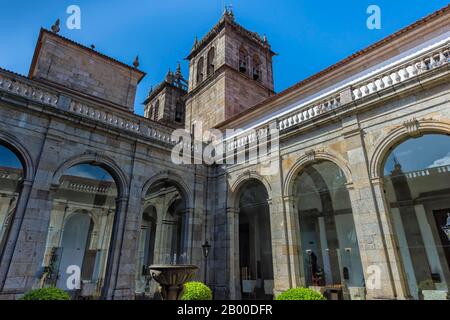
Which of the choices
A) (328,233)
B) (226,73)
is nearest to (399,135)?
(328,233)

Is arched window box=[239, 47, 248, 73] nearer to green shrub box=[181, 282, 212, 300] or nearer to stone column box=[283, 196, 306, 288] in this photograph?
stone column box=[283, 196, 306, 288]

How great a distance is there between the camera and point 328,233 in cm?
1350

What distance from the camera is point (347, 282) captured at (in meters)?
12.2

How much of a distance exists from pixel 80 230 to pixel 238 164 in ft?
33.9

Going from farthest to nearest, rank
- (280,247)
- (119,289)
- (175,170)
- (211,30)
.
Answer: (211,30) → (175,170) → (280,247) → (119,289)

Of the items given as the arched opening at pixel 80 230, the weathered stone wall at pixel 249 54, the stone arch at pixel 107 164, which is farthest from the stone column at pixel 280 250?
the weathered stone wall at pixel 249 54

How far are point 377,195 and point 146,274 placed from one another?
1302 cm

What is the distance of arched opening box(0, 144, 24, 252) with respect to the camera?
30.1 feet

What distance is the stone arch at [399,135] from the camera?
7.42 metres

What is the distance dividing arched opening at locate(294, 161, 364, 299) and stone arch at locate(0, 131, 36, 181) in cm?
935
